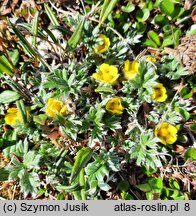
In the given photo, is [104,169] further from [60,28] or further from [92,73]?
[60,28]

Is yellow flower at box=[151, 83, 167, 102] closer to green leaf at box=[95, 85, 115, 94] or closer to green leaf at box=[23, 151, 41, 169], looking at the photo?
green leaf at box=[95, 85, 115, 94]

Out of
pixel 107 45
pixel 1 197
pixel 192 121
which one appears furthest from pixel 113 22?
pixel 1 197

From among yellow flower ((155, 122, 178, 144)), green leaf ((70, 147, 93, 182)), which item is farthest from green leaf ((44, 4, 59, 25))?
yellow flower ((155, 122, 178, 144))

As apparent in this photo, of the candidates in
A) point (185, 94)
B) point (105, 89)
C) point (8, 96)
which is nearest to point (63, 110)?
point (105, 89)

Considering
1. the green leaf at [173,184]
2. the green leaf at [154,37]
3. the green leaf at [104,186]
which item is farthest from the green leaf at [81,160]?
the green leaf at [154,37]

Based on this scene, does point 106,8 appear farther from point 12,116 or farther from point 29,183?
point 29,183

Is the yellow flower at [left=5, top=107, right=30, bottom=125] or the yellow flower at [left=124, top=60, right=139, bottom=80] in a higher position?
the yellow flower at [left=124, top=60, right=139, bottom=80]
